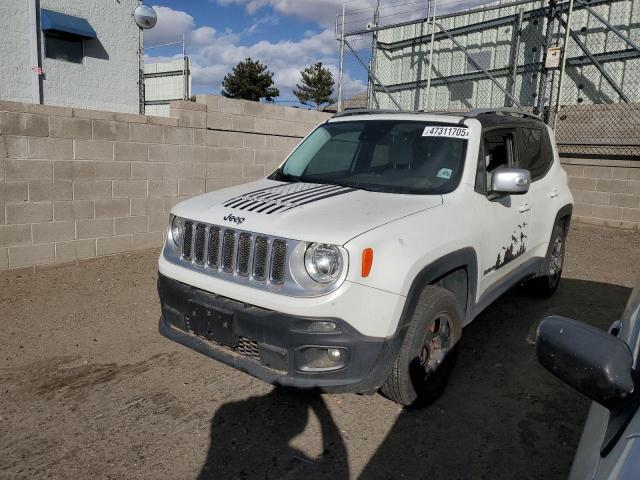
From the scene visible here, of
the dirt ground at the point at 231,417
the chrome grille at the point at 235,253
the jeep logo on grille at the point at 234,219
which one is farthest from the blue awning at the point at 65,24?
the jeep logo on grille at the point at 234,219

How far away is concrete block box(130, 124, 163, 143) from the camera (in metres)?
6.50

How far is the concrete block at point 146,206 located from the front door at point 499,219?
447 centimetres

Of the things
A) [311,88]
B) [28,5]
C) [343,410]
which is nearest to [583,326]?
[343,410]

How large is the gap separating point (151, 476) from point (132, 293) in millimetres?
3174

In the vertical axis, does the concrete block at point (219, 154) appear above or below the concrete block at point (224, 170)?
above

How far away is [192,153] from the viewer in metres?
7.21

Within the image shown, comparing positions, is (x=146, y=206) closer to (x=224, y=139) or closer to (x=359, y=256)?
(x=224, y=139)

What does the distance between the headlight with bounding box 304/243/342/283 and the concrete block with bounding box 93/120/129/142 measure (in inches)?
174

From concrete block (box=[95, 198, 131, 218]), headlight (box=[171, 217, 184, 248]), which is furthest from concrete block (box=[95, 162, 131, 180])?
headlight (box=[171, 217, 184, 248])

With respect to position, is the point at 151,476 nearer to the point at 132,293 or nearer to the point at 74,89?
the point at 132,293

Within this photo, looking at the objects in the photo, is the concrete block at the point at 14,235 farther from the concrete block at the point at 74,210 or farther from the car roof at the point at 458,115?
the car roof at the point at 458,115

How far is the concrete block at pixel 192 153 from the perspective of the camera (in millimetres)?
7082

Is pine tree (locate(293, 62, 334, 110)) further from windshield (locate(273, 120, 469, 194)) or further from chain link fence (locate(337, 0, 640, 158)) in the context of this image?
windshield (locate(273, 120, 469, 194))

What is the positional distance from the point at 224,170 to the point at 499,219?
4776mm
